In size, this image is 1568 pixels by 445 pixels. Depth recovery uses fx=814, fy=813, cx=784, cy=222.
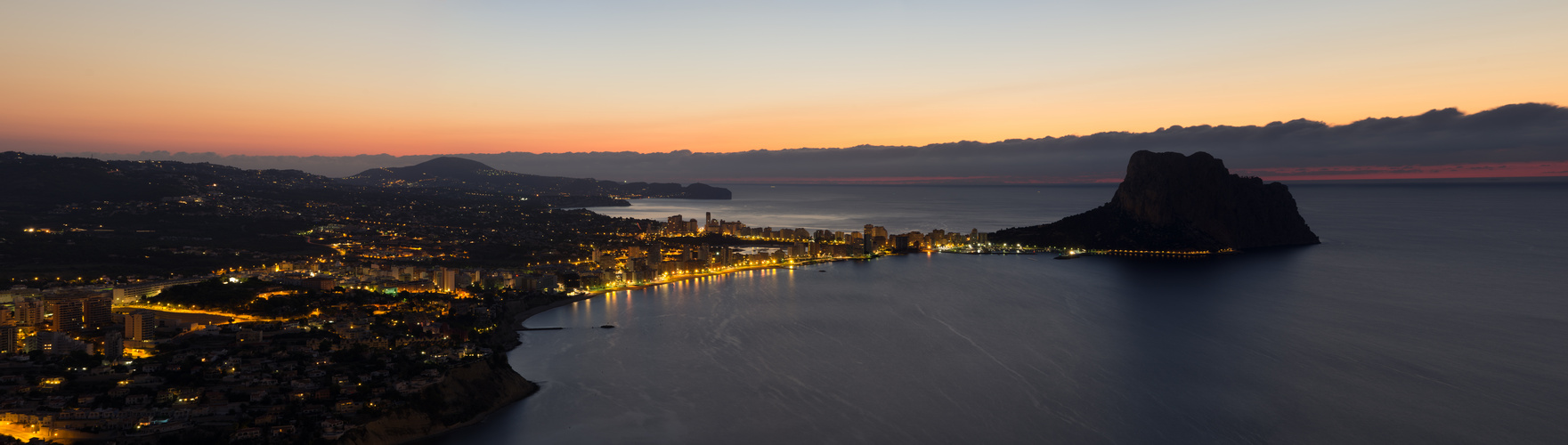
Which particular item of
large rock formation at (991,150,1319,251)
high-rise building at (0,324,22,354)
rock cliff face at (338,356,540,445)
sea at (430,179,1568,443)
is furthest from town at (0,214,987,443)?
Result: large rock formation at (991,150,1319,251)

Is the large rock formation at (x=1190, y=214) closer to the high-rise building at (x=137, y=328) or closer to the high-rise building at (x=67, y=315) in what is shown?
the high-rise building at (x=137, y=328)

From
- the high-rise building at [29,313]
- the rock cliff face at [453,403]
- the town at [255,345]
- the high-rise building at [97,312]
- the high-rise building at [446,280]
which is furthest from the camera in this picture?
the high-rise building at [446,280]

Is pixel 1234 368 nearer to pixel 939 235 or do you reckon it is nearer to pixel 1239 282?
pixel 1239 282

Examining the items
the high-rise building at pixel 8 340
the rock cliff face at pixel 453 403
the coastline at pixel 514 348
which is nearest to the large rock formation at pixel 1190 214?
the coastline at pixel 514 348

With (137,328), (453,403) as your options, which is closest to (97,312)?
(137,328)

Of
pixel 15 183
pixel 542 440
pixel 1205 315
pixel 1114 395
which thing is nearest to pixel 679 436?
pixel 542 440

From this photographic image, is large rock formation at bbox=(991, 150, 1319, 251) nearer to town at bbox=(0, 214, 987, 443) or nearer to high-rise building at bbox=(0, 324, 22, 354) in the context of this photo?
→ town at bbox=(0, 214, 987, 443)
